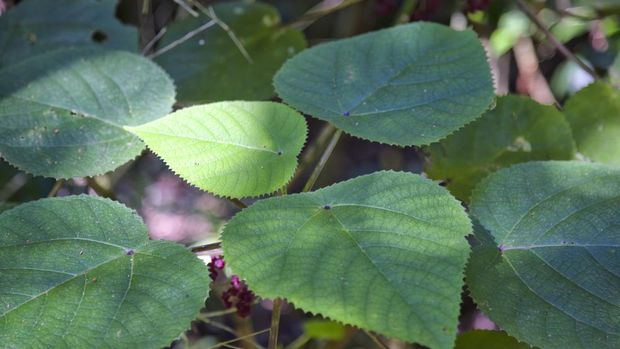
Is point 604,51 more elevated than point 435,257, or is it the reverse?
point 604,51

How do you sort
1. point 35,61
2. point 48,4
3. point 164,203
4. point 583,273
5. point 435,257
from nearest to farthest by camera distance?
point 435,257 → point 583,273 → point 35,61 → point 48,4 → point 164,203

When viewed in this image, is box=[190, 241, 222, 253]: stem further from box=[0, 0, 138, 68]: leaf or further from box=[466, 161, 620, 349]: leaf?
box=[0, 0, 138, 68]: leaf

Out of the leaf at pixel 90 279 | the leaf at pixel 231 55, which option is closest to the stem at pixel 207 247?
the leaf at pixel 90 279

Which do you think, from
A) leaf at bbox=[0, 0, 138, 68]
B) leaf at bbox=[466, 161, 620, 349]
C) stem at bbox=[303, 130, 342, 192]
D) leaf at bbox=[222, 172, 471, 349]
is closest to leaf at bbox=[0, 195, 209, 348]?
leaf at bbox=[222, 172, 471, 349]

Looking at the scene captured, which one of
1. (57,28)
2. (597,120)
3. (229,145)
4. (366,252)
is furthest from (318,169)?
(57,28)

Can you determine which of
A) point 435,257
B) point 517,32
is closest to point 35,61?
point 435,257

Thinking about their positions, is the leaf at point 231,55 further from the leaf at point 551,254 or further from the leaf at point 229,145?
the leaf at point 551,254

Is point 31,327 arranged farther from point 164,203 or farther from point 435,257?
point 164,203
